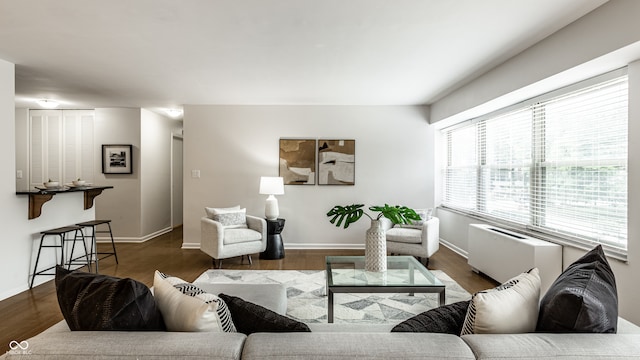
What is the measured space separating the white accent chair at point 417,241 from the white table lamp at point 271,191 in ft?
5.13

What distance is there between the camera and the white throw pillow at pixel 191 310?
1.12 meters

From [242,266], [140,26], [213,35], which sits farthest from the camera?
[242,266]

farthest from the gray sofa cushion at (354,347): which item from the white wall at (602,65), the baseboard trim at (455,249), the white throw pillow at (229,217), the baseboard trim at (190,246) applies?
the baseboard trim at (190,246)

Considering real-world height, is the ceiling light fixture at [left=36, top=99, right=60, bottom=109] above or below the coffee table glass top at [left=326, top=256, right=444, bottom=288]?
above

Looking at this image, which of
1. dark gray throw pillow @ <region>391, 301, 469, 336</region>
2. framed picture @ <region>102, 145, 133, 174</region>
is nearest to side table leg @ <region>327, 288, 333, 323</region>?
dark gray throw pillow @ <region>391, 301, 469, 336</region>

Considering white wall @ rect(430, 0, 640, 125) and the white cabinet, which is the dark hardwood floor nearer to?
the white cabinet

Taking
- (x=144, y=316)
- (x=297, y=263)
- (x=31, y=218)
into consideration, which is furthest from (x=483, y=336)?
(x=31, y=218)

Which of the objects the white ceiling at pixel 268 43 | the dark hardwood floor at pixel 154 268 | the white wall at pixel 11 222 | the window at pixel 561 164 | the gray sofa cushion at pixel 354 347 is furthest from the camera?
the white wall at pixel 11 222

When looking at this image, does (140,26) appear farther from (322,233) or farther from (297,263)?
(322,233)

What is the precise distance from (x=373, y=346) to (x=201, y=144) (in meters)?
5.03

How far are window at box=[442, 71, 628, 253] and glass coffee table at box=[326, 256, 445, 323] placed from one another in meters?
1.46

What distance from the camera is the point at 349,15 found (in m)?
2.41

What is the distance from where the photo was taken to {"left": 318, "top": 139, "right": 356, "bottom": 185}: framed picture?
545 centimetres

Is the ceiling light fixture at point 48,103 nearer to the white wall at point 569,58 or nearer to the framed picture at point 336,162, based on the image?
the framed picture at point 336,162
